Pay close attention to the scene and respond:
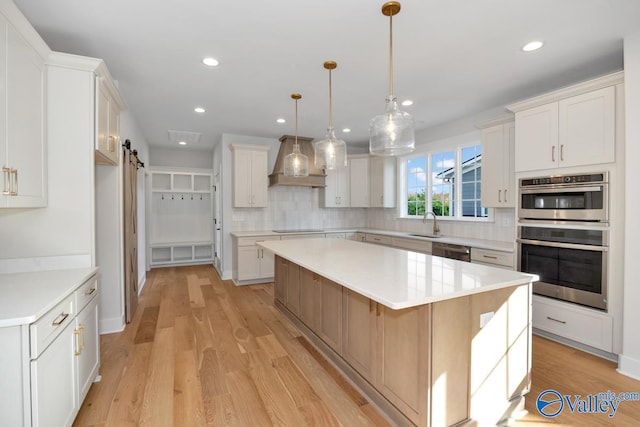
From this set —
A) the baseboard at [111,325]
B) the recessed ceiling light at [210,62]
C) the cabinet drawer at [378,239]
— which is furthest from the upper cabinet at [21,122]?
the cabinet drawer at [378,239]

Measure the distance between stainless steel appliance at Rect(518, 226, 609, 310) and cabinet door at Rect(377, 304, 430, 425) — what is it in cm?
212

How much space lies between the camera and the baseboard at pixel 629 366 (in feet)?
7.36

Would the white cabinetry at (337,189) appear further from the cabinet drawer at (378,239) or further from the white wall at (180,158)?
the white wall at (180,158)

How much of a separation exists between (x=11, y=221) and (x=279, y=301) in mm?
2607

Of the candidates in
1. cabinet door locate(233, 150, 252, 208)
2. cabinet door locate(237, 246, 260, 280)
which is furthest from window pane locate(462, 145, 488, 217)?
cabinet door locate(233, 150, 252, 208)

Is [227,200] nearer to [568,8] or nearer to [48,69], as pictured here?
[48,69]

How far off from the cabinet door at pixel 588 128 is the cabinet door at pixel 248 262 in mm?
4215

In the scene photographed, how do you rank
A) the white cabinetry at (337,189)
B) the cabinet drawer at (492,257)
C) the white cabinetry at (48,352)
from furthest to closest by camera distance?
the white cabinetry at (337,189), the cabinet drawer at (492,257), the white cabinetry at (48,352)

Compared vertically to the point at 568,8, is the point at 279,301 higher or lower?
lower

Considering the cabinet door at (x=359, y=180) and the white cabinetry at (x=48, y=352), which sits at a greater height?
the cabinet door at (x=359, y=180)

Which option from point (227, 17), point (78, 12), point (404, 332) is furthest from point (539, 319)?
point (78, 12)

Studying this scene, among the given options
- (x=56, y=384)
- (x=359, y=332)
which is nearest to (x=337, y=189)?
(x=359, y=332)

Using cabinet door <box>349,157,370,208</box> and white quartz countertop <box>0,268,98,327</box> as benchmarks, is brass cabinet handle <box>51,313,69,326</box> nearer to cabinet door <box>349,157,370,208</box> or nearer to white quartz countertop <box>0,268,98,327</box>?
white quartz countertop <box>0,268,98,327</box>

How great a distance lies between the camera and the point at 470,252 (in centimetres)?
360
